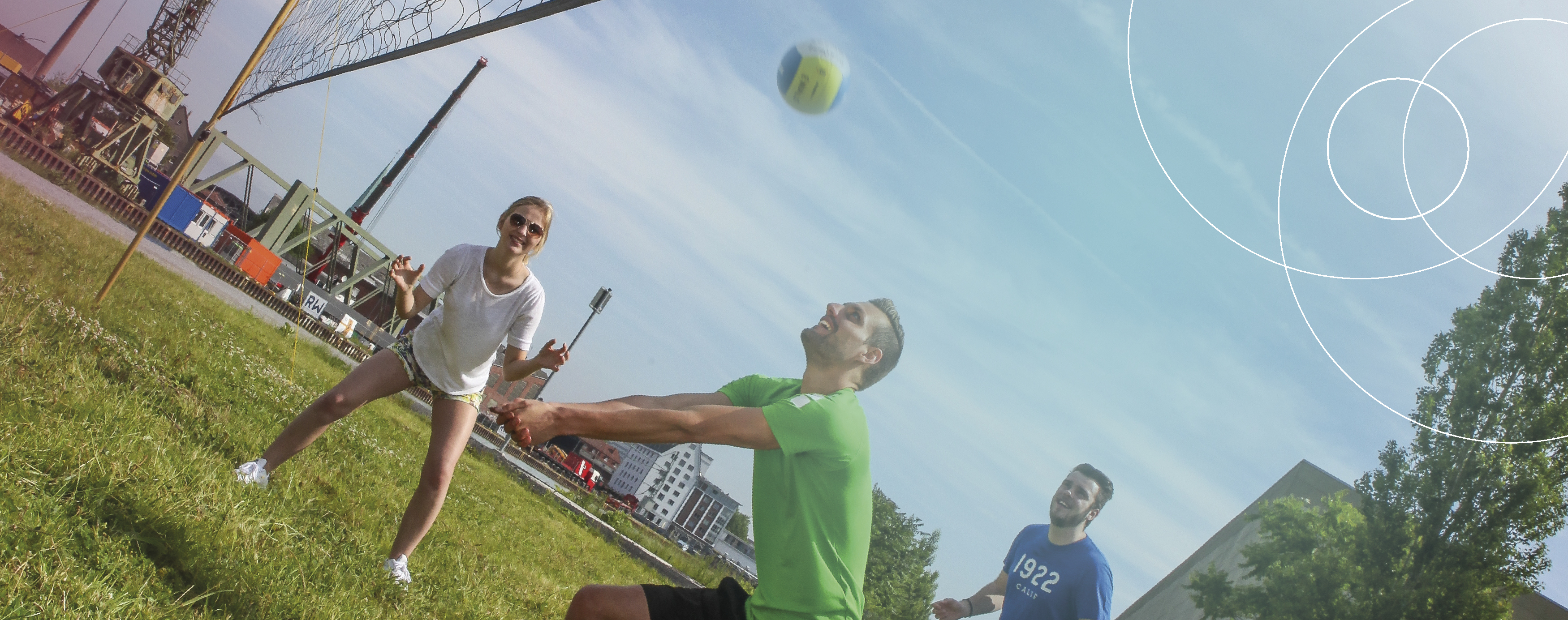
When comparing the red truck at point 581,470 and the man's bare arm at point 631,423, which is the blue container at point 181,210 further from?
the man's bare arm at point 631,423

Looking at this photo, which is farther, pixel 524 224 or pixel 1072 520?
pixel 1072 520

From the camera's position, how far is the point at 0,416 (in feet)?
10.2

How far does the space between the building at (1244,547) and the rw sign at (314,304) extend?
91.4 ft

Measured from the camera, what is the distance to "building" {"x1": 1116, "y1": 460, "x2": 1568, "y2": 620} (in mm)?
15891

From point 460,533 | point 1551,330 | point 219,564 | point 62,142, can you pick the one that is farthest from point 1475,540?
point 62,142

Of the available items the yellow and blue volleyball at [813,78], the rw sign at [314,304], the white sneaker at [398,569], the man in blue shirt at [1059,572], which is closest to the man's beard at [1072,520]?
the man in blue shirt at [1059,572]

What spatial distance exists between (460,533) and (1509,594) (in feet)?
51.1

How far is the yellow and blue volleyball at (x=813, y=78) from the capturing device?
567cm

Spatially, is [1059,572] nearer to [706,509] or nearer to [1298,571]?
[1298,571]

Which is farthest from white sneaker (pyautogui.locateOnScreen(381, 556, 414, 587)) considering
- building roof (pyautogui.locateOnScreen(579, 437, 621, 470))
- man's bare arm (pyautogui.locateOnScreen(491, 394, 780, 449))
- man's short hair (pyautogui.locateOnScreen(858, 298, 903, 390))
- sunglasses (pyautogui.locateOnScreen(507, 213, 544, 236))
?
building roof (pyautogui.locateOnScreen(579, 437, 621, 470))

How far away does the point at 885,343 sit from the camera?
9.18 ft

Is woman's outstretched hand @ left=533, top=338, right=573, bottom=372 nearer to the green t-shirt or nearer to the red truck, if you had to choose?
the green t-shirt

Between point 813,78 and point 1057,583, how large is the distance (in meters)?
3.61

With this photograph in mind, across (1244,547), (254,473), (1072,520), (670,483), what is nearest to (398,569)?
(254,473)
